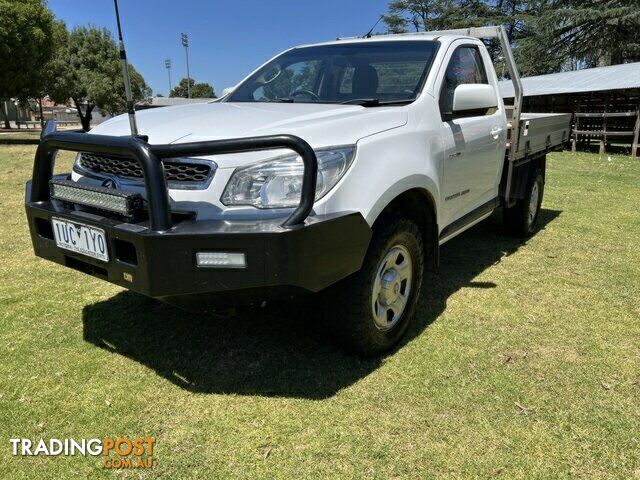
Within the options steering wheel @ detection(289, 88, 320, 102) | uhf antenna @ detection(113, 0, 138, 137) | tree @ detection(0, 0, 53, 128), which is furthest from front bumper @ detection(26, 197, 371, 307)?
tree @ detection(0, 0, 53, 128)

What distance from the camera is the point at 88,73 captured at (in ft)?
104

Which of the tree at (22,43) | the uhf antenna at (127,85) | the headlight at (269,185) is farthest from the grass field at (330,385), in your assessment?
the tree at (22,43)

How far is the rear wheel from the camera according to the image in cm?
543

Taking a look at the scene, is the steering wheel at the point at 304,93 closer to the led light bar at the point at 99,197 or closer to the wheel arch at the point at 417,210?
the wheel arch at the point at 417,210

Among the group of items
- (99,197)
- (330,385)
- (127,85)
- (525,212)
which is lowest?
(330,385)

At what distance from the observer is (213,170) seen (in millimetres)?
2354

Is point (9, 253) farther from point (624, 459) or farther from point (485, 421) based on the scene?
point (624, 459)

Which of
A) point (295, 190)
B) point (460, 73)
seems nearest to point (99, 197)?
point (295, 190)

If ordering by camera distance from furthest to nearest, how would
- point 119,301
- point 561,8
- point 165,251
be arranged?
point 561,8, point 119,301, point 165,251

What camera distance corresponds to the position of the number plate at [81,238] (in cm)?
242

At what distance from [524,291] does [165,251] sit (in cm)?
306

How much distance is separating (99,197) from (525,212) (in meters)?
4.42

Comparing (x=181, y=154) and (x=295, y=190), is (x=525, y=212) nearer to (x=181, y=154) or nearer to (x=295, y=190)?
(x=295, y=190)

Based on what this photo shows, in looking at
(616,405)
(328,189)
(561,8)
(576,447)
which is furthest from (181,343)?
(561,8)
